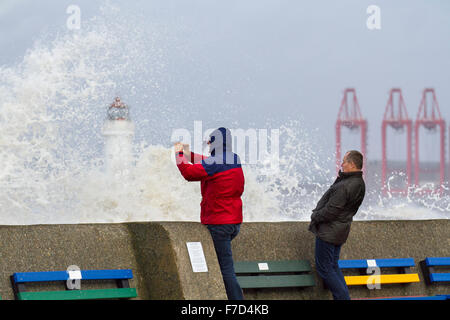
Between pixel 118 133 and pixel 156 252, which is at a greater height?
pixel 118 133

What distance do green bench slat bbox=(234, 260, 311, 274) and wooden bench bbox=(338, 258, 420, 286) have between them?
32 cm

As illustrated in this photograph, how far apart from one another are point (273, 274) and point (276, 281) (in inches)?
3.7

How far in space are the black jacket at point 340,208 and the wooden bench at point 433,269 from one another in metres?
1.28

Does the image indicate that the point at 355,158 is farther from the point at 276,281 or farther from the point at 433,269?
the point at 433,269

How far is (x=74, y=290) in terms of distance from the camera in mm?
5000

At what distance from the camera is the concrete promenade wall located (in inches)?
196

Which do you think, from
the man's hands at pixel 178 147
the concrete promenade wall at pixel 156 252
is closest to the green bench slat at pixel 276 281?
the concrete promenade wall at pixel 156 252

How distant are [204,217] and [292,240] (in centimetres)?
109

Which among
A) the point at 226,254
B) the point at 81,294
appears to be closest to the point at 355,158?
the point at 226,254

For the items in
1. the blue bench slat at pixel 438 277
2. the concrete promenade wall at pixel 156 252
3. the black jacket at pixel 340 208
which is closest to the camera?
the concrete promenade wall at pixel 156 252

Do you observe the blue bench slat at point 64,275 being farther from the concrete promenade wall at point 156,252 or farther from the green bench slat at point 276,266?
the green bench slat at point 276,266

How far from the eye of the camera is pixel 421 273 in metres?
6.29

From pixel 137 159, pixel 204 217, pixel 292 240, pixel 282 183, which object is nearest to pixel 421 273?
pixel 292 240

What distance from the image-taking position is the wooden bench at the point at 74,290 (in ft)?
15.8
